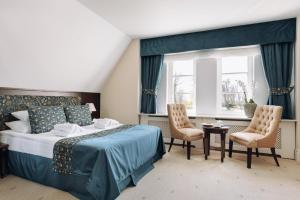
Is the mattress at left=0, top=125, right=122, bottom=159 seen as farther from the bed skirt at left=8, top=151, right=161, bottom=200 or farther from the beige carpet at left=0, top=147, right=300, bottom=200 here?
the beige carpet at left=0, top=147, right=300, bottom=200

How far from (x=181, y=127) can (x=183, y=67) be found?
1431 millimetres

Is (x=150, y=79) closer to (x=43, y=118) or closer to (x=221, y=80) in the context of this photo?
(x=221, y=80)

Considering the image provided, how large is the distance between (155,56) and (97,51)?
1301mm

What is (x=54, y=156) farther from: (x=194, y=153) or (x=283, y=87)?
(x=283, y=87)

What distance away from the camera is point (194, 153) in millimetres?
3613

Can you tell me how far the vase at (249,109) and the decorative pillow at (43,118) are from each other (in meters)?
3.31

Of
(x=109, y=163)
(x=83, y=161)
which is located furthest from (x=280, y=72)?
(x=83, y=161)

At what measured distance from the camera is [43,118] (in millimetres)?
2824

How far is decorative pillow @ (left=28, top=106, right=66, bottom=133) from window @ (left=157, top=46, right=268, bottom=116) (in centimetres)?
257

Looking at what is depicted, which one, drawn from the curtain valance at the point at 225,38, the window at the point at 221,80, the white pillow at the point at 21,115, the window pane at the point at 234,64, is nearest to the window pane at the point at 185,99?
the window at the point at 221,80

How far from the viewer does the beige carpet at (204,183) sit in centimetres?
207

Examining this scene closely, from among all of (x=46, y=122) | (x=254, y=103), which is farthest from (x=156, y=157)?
(x=254, y=103)

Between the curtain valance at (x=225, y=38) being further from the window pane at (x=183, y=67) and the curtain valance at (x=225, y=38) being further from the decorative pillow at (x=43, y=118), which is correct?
the decorative pillow at (x=43, y=118)

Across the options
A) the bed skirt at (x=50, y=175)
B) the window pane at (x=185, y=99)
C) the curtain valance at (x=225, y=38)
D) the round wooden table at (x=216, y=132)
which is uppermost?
the curtain valance at (x=225, y=38)
